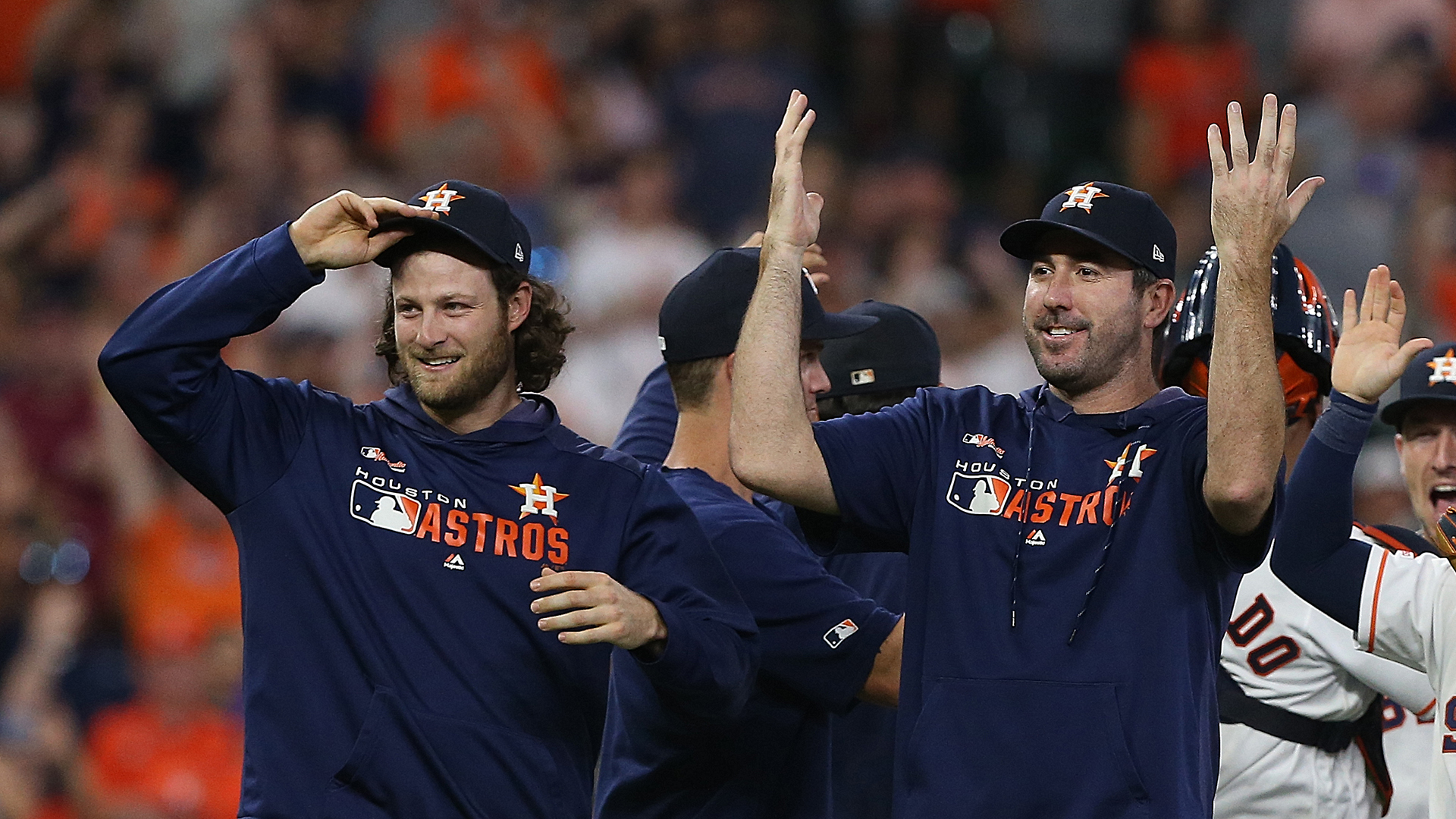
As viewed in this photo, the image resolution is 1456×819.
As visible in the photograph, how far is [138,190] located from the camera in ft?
32.4

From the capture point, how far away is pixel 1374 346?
4.08 m

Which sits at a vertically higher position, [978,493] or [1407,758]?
[978,493]

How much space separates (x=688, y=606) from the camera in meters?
4.05

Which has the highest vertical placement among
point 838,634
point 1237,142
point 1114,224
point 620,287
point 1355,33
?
point 1355,33

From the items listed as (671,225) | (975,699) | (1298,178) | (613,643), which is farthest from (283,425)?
(1298,178)

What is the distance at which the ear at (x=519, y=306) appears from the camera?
→ 4.31 metres

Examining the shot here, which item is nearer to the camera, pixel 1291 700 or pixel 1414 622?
pixel 1414 622

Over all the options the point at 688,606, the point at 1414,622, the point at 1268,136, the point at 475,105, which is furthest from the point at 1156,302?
the point at 475,105

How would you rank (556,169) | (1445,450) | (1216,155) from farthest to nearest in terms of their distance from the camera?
1. (556,169)
2. (1445,450)
3. (1216,155)

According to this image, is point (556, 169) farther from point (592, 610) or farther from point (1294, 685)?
point (592, 610)

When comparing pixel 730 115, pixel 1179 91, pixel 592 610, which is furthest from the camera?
pixel 1179 91

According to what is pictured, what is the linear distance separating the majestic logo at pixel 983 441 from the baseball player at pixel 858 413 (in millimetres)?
671

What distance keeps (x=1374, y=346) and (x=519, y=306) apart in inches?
73.8

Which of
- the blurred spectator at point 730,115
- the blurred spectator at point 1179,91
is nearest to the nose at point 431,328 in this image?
the blurred spectator at point 730,115
